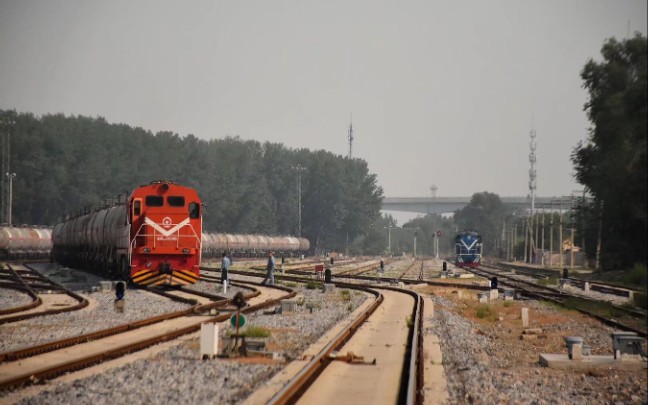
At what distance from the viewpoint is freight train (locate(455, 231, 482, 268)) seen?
7481 cm

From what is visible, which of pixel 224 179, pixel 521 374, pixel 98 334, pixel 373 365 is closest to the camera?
pixel 521 374

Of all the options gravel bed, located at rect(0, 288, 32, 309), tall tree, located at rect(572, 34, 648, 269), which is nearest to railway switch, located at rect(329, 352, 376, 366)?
tall tree, located at rect(572, 34, 648, 269)

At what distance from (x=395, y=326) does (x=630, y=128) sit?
41.4 ft

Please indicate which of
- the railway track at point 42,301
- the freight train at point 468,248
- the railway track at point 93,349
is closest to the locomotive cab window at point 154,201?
the railway track at point 42,301

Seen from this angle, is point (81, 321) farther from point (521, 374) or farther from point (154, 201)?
point (521, 374)

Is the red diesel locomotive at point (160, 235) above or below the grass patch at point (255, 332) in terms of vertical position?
above

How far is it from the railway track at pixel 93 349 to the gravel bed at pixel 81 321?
34.6 inches

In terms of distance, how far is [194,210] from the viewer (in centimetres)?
3472

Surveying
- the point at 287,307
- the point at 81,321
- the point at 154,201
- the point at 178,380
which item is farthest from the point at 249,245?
the point at 178,380

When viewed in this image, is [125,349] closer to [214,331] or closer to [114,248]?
[214,331]

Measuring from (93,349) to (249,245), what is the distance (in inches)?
3429

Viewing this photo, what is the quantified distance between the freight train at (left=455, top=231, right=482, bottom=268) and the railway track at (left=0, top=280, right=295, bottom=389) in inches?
2064

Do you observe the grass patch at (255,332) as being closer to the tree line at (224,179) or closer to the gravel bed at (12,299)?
the gravel bed at (12,299)

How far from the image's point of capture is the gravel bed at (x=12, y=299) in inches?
1117
